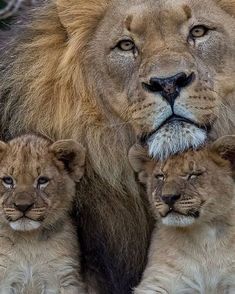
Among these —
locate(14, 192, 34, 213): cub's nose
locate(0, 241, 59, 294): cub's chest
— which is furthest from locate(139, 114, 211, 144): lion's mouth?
locate(0, 241, 59, 294): cub's chest

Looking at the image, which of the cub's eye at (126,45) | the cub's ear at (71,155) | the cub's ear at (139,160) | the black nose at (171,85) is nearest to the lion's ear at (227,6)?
the cub's eye at (126,45)

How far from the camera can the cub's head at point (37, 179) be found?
512 centimetres

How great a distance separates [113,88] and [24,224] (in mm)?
705

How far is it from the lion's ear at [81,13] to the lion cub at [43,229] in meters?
0.53

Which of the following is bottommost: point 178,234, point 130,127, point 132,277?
point 132,277

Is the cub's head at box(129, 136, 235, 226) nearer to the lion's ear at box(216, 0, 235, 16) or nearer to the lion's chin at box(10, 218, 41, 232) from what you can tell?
the lion's chin at box(10, 218, 41, 232)

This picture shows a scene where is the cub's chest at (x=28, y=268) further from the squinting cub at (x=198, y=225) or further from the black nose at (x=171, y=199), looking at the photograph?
the black nose at (x=171, y=199)

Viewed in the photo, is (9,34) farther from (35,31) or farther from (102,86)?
(102,86)

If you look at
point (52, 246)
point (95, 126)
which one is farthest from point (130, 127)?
point (52, 246)

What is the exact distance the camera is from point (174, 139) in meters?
5.05

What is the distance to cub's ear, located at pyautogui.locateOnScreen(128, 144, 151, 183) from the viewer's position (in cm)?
527

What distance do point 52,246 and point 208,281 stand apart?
68 centimetres

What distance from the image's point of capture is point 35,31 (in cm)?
A: 571

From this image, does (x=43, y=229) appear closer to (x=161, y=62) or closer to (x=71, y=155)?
(x=71, y=155)
